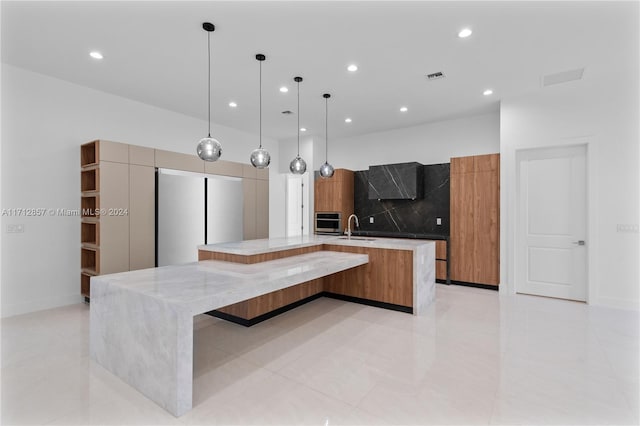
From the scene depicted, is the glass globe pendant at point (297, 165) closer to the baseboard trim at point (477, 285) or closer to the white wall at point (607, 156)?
the baseboard trim at point (477, 285)

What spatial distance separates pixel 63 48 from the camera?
344 cm

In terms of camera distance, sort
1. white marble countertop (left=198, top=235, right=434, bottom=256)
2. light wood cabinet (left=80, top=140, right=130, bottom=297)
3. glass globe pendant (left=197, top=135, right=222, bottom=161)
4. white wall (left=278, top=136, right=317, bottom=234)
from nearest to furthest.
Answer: glass globe pendant (left=197, top=135, right=222, bottom=161) → white marble countertop (left=198, top=235, right=434, bottom=256) → light wood cabinet (left=80, top=140, right=130, bottom=297) → white wall (left=278, top=136, right=317, bottom=234)

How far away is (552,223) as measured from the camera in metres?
4.74

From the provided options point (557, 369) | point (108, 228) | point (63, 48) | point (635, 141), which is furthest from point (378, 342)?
point (63, 48)

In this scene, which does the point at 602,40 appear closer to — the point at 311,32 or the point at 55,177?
the point at 311,32

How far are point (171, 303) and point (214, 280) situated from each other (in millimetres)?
635

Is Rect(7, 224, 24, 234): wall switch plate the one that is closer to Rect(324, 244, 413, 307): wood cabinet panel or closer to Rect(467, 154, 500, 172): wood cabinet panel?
Rect(324, 244, 413, 307): wood cabinet panel

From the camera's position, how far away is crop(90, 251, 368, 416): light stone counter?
1984 mm

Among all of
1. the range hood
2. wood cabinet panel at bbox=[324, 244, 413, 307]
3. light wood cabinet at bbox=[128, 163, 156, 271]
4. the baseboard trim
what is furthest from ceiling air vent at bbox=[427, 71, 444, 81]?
light wood cabinet at bbox=[128, 163, 156, 271]

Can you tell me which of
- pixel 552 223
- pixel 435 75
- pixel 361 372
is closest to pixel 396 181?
pixel 435 75

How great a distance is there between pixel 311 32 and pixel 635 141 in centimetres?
445

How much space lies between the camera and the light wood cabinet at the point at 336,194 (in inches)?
274

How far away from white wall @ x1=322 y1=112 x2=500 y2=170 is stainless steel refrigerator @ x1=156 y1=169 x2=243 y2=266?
8.56 feet

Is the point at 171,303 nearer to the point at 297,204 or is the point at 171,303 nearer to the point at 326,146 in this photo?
the point at 326,146
